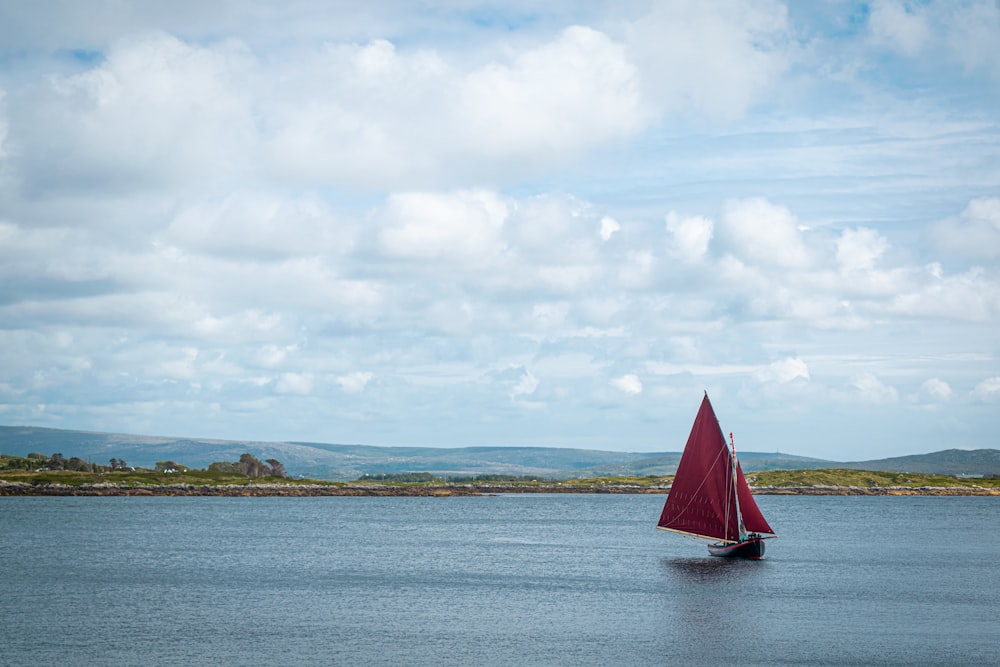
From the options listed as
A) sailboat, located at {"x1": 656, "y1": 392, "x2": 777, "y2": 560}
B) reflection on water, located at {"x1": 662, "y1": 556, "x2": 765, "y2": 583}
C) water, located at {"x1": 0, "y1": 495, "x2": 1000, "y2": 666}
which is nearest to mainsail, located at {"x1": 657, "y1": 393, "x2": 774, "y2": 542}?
sailboat, located at {"x1": 656, "y1": 392, "x2": 777, "y2": 560}

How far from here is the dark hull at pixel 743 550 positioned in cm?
8581

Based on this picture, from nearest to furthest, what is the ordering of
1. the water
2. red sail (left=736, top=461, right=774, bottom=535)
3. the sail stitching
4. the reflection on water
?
the water < the reflection on water < the sail stitching < red sail (left=736, top=461, right=774, bottom=535)

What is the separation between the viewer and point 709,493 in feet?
274

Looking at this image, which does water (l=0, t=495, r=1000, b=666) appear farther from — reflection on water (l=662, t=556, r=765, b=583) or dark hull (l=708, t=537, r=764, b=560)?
dark hull (l=708, t=537, r=764, b=560)

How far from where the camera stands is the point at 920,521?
143250 mm

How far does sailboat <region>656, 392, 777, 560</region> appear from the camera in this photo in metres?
81.5

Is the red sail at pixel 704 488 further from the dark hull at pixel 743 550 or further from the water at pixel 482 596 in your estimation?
the water at pixel 482 596

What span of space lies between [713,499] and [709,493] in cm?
85

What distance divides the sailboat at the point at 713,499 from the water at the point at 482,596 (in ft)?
7.16

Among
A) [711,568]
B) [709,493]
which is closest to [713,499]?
[709,493]

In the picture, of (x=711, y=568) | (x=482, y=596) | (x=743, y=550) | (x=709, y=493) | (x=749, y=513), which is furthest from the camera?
(x=743, y=550)

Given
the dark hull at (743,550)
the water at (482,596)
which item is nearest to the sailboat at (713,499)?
the dark hull at (743,550)

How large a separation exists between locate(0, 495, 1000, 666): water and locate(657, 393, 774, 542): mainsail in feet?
10.6

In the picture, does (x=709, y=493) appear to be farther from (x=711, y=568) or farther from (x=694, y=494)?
(x=711, y=568)
